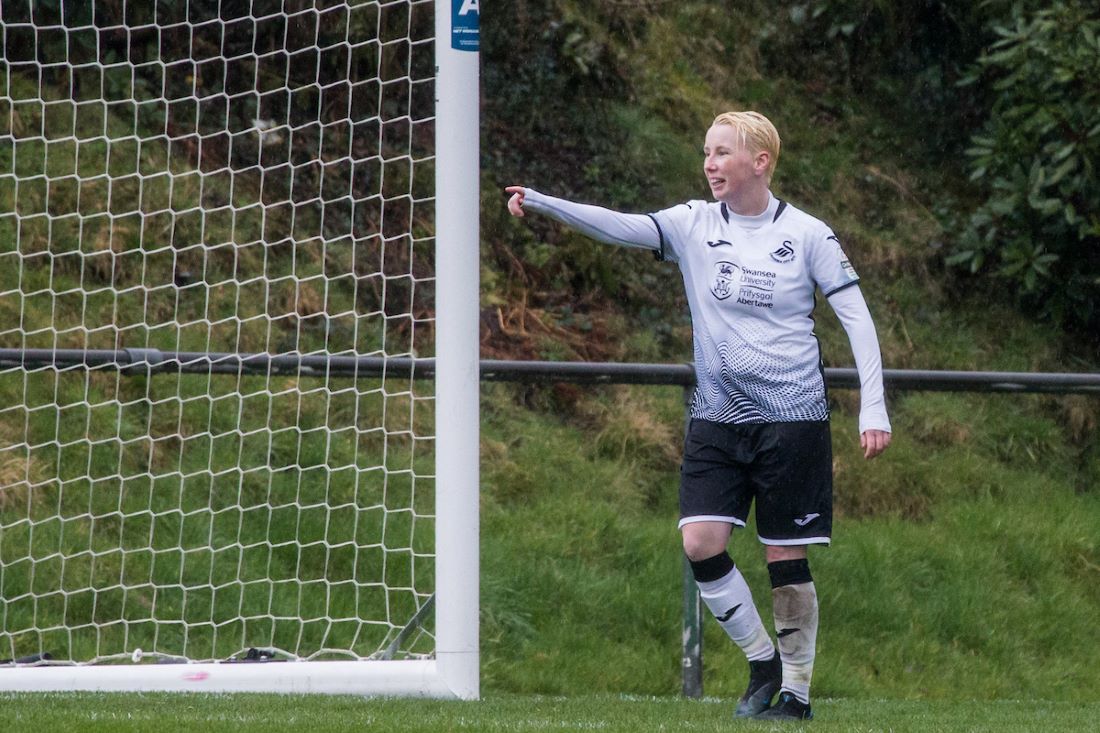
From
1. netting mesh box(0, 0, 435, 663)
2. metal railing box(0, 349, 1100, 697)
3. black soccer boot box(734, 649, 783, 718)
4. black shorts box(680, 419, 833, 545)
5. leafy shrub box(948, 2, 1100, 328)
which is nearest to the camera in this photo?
black shorts box(680, 419, 833, 545)

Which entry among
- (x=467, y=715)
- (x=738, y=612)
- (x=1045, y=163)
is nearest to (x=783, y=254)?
(x=738, y=612)

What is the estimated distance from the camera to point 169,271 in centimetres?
854

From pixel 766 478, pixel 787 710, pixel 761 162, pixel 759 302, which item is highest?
pixel 761 162

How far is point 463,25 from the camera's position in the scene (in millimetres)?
5125

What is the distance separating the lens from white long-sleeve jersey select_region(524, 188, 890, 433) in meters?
4.75

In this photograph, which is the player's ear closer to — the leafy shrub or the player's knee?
the player's knee

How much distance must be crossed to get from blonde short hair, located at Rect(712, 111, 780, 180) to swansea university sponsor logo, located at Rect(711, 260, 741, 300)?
0.30m

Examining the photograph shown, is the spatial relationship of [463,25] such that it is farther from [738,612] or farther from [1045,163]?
[1045,163]

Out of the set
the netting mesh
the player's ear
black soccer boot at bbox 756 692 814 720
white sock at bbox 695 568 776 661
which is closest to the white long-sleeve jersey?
the player's ear

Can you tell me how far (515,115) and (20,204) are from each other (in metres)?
3.56

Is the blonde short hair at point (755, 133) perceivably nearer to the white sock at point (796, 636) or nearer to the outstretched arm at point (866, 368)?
the outstretched arm at point (866, 368)

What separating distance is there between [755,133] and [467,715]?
1888 mm

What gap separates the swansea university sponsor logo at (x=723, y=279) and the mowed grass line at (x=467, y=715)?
1.24 meters

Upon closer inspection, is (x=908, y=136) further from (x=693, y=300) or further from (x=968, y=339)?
(x=693, y=300)
